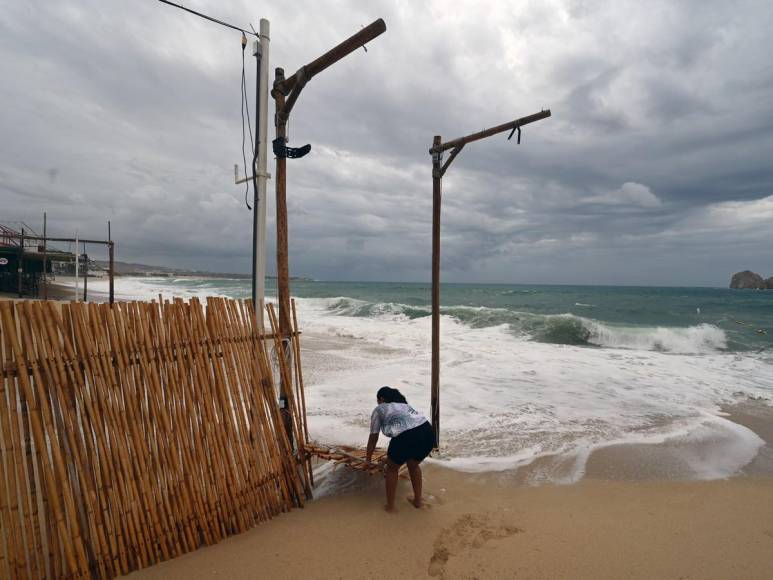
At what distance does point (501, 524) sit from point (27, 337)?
3.72 metres

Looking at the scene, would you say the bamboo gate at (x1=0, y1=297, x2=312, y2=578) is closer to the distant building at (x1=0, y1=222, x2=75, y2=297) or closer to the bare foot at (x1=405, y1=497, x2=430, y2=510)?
the bare foot at (x1=405, y1=497, x2=430, y2=510)

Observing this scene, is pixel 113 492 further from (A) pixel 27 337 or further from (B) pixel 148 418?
(A) pixel 27 337

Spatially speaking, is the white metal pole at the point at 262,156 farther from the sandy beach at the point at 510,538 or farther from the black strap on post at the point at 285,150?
the sandy beach at the point at 510,538

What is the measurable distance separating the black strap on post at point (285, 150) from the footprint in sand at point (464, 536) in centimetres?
344

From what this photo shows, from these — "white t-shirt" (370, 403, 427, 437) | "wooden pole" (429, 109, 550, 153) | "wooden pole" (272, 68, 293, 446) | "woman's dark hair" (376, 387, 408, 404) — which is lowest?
"white t-shirt" (370, 403, 427, 437)

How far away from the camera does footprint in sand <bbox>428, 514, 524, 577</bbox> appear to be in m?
3.05

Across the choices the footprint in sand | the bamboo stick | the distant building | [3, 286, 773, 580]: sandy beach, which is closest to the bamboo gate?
the bamboo stick

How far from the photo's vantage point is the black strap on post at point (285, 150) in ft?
12.0

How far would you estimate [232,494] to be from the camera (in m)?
3.13

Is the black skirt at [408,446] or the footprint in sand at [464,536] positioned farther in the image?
the black skirt at [408,446]

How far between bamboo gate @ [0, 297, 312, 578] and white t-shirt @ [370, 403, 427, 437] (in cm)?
83

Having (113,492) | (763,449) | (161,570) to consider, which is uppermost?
(113,492)

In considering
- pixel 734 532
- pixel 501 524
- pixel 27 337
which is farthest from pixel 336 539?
pixel 734 532

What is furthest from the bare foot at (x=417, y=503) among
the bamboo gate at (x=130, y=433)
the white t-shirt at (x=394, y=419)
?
the bamboo gate at (x=130, y=433)
